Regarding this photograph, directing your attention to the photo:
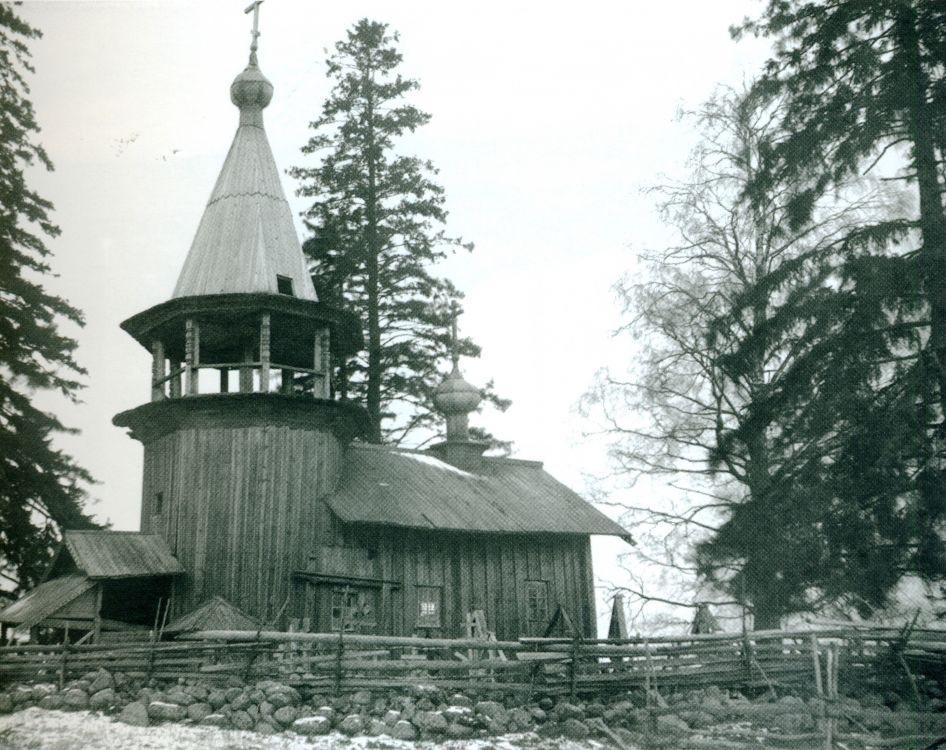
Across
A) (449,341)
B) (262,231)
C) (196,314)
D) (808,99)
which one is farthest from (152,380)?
(808,99)

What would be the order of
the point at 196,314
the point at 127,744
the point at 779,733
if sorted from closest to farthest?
the point at 127,744 < the point at 779,733 < the point at 196,314

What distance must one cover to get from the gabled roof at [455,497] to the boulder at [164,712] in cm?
667

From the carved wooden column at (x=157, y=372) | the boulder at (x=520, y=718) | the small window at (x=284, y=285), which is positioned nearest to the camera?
the boulder at (x=520, y=718)

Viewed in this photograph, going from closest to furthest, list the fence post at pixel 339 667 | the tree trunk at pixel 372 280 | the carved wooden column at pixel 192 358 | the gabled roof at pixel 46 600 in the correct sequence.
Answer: the fence post at pixel 339 667 < the gabled roof at pixel 46 600 < the carved wooden column at pixel 192 358 < the tree trunk at pixel 372 280

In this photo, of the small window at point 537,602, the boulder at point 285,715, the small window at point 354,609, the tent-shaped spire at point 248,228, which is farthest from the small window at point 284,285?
the boulder at point 285,715

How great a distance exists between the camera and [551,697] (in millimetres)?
15391

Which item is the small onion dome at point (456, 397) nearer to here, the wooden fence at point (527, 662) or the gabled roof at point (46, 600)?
the wooden fence at point (527, 662)

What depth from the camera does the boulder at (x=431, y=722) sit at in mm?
13016

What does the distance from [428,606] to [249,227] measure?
28.5 ft

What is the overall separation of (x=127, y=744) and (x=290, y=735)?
6.35 feet

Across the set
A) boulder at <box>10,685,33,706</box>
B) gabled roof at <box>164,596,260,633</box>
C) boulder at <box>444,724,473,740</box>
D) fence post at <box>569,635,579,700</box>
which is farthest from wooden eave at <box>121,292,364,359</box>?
boulder at <box>444,724,473,740</box>

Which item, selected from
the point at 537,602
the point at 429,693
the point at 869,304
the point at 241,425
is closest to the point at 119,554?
the point at 241,425

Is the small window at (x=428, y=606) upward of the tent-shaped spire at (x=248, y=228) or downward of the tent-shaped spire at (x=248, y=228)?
downward

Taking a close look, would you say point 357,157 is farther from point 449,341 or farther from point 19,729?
point 19,729
